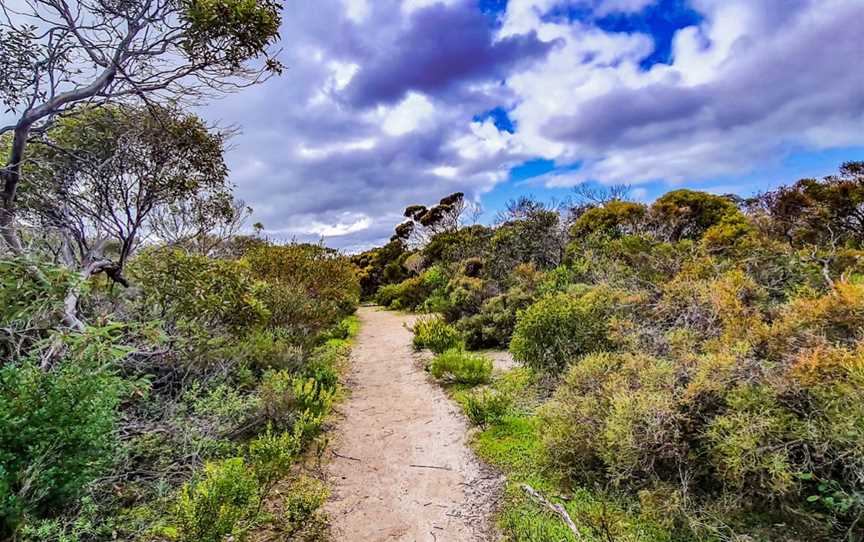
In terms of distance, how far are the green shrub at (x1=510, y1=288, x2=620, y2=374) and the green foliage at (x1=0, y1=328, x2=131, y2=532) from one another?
489 cm

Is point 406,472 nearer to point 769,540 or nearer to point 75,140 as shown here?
point 769,540

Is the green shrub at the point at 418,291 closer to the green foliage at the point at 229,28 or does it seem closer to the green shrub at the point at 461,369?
the green shrub at the point at 461,369

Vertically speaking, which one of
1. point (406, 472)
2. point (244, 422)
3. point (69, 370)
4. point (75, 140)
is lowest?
point (406, 472)

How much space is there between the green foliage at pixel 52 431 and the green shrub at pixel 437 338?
6.35 metres

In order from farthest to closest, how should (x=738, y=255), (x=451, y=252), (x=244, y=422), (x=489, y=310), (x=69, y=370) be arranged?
1. (x=451, y=252)
2. (x=489, y=310)
3. (x=738, y=255)
4. (x=244, y=422)
5. (x=69, y=370)

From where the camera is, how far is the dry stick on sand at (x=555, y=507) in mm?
2672

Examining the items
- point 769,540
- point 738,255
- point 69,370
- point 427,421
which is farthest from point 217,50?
point 738,255

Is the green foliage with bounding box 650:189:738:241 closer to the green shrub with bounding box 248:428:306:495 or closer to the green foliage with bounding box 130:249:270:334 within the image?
the green foliage with bounding box 130:249:270:334


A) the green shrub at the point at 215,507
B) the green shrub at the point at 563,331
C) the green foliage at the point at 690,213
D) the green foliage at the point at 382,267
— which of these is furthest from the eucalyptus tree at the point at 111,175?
the green foliage at the point at 382,267

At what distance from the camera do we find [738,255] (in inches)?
263

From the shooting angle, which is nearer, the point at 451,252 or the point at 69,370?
the point at 69,370

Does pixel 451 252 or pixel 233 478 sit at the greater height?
pixel 451 252

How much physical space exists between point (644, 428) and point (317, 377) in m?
4.76

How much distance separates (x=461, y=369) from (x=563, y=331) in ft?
6.00
